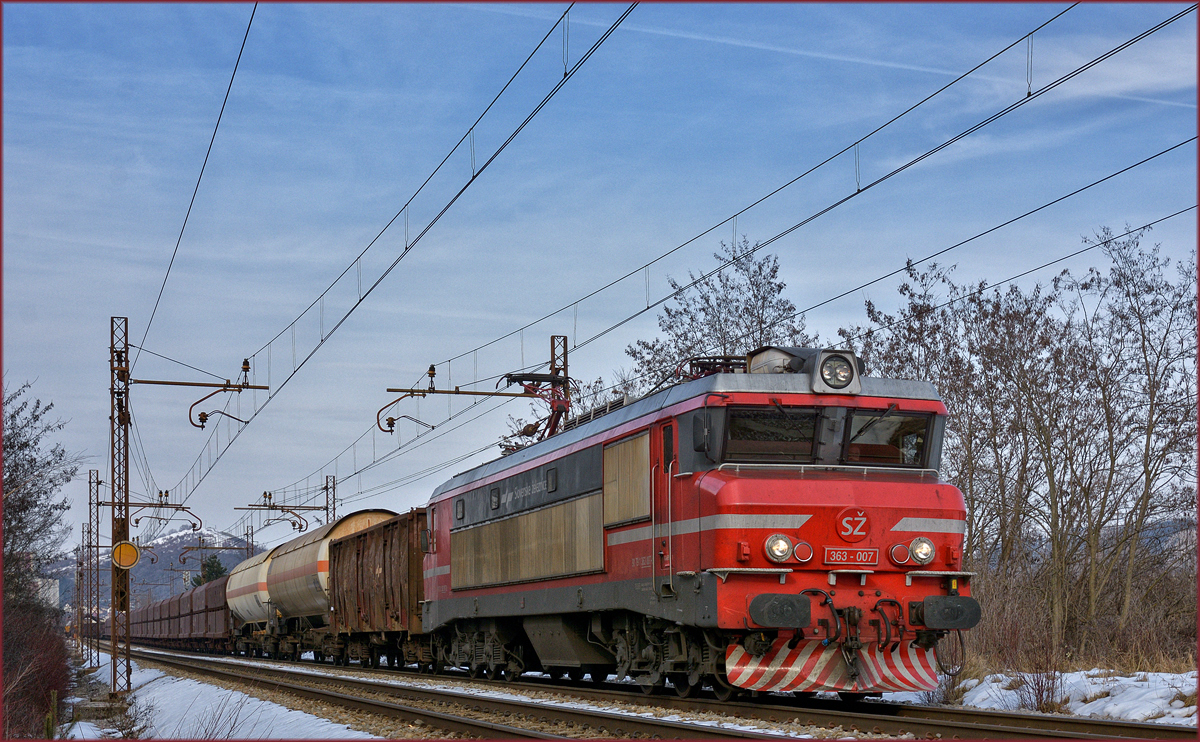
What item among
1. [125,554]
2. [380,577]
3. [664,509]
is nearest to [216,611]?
[380,577]

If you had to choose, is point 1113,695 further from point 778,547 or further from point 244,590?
point 244,590

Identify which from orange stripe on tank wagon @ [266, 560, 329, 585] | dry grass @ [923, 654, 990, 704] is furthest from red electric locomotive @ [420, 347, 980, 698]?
orange stripe on tank wagon @ [266, 560, 329, 585]

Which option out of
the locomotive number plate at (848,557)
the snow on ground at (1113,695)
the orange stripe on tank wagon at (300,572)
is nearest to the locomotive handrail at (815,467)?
the locomotive number plate at (848,557)

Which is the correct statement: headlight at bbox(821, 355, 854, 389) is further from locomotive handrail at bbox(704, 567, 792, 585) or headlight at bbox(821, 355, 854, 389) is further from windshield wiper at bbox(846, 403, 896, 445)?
locomotive handrail at bbox(704, 567, 792, 585)

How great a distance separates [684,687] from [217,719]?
6.88 m

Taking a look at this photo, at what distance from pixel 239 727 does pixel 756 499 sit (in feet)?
28.8

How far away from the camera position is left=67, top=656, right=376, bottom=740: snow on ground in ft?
49.2

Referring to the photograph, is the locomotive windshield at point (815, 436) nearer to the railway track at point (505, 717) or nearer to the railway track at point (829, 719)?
the railway track at point (829, 719)

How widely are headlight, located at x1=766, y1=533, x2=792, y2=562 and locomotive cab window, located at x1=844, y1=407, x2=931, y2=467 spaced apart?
1501 mm

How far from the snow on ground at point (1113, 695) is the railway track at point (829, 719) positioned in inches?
32.8

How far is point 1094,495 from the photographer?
2616cm

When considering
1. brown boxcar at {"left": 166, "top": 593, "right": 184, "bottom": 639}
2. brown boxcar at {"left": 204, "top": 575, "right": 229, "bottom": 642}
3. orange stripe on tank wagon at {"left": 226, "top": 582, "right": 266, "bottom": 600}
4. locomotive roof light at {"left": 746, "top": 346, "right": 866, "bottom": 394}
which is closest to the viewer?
locomotive roof light at {"left": 746, "top": 346, "right": 866, "bottom": 394}

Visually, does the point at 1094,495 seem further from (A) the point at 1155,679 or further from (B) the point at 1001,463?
(A) the point at 1155,679

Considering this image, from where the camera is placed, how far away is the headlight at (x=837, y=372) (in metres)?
14.0
